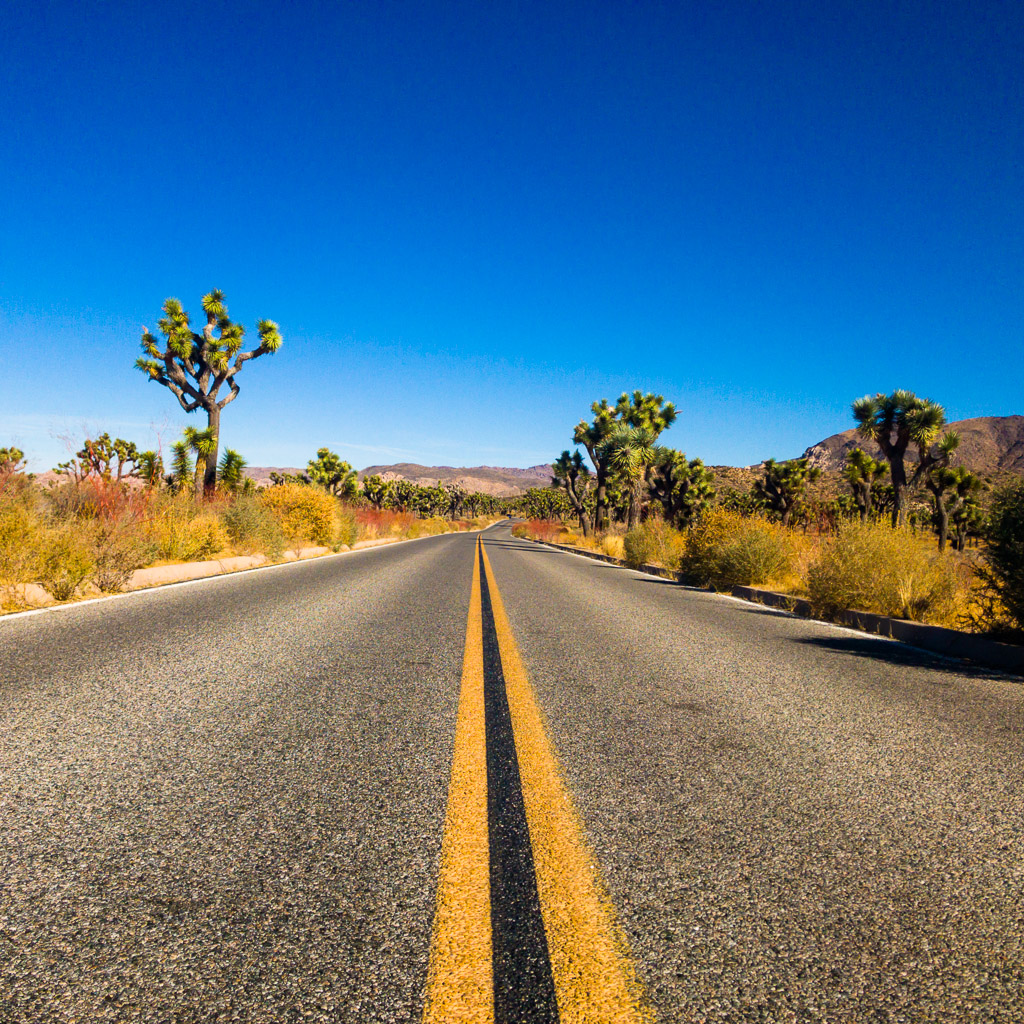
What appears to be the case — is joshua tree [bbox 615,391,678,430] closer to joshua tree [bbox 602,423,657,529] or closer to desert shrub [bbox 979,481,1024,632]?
joshua tree [bbox 602,423,657,529]

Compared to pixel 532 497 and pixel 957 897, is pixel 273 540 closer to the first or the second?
pixel 957 897

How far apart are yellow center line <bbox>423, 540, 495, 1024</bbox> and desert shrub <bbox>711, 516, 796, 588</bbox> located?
33.7 ft

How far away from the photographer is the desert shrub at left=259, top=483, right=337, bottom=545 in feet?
63.7

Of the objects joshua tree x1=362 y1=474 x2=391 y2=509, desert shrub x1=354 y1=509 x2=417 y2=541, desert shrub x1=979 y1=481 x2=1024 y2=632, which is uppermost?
joshua tree x1=362 y1=474 x2=391 y2=509

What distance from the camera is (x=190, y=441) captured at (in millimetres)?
22984

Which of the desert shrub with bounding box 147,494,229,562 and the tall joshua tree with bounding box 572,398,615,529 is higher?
the tall joshua tree with bounding box 572,398,615,529

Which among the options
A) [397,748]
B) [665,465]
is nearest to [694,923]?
[397,748]

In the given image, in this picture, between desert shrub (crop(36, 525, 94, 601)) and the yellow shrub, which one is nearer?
desert shrub (crop(36, 525, 94, 601))

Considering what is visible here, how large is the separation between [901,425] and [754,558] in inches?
628

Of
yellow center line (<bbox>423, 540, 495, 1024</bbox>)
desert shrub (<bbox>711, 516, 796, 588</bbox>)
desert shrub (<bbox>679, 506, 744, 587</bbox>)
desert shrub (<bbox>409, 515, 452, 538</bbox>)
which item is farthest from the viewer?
desert shrub (<bbox>409, 515, 452, 538</bbox>)

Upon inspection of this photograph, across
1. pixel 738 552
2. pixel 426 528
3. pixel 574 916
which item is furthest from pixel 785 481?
pixel 574 916

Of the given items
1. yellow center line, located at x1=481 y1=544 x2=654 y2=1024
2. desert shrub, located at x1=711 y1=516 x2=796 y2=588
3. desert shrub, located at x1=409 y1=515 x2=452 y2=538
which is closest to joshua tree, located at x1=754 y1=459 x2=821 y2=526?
desert shrub, located at x1=409 y1=515 x2=452 y2=538

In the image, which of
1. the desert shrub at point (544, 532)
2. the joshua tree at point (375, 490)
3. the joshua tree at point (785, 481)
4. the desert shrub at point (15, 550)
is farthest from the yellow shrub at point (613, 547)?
the joshua tree at point (375, 490)

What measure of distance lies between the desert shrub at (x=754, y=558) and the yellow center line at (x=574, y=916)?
10.2m
